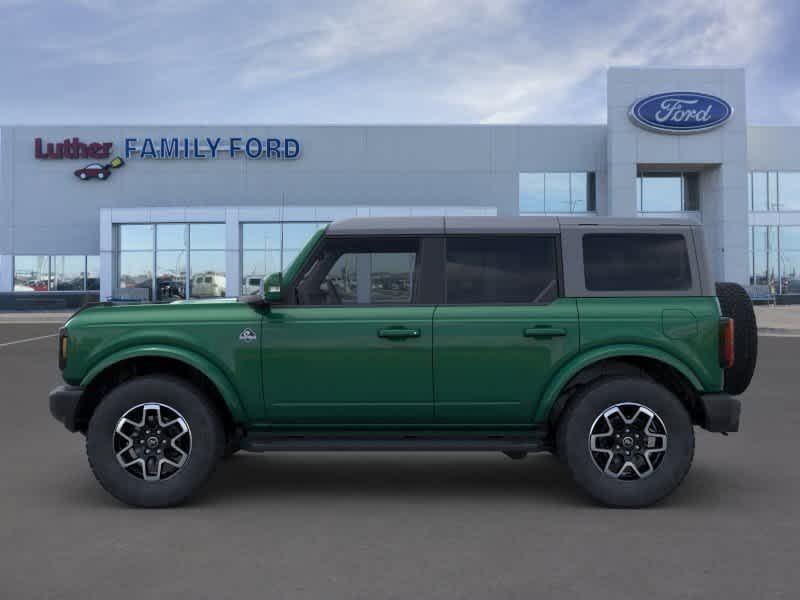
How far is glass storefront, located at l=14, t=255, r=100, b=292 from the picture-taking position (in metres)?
44.5

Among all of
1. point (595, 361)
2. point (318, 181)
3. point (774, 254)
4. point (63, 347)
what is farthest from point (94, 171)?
point (595, 361)

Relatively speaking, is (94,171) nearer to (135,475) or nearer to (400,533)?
(135,475)

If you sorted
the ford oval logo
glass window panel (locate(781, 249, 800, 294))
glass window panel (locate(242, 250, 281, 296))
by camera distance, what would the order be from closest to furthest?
the ford oval logo → glass window panel (locate(242, 250, 281, 296)) → glass window panel (locate(781, 249, 800, 294))

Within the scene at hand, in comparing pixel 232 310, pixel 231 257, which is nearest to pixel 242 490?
pixel 232 310

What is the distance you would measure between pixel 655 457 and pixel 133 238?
39.8 meters

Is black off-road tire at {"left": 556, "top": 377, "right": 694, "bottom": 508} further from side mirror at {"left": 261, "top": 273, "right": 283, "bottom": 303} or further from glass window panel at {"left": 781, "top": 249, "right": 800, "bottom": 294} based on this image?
glass window panel at {"left": 781, "top": 249, "right": 800, "bottom": 294}

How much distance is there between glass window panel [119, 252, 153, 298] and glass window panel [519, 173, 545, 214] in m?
19.7

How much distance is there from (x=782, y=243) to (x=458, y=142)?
1955 cm

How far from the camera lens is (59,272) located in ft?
146

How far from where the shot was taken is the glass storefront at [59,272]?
44.5 meters

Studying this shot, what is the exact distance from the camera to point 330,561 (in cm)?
429

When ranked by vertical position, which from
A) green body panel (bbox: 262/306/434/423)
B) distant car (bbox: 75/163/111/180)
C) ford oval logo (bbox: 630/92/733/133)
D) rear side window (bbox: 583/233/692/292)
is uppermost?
ford oval logo (bbox: 630/92/733/133)

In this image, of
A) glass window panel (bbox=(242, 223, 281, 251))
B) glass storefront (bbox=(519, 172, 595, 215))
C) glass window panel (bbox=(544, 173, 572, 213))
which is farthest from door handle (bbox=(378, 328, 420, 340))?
glass window panel (bbox=(544, 173, 572, 213))

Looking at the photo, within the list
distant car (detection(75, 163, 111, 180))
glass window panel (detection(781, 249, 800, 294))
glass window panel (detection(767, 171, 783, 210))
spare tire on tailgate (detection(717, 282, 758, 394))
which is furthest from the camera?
glass window panel (detection(781, 249, 800, 294))
